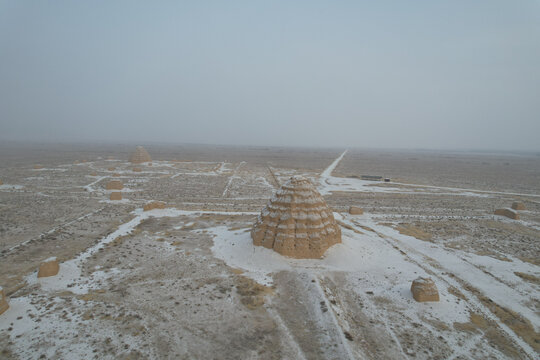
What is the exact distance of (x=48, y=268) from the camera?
→ 40.2 ft

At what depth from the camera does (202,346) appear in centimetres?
843

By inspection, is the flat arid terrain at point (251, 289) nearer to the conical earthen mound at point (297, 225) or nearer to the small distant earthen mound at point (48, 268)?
the small distant earthen mound at point (48, 268)

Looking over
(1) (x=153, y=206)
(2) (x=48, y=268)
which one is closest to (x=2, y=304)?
(2) (x=48, y=268)

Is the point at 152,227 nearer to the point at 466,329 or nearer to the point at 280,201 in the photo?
the point at 280,201

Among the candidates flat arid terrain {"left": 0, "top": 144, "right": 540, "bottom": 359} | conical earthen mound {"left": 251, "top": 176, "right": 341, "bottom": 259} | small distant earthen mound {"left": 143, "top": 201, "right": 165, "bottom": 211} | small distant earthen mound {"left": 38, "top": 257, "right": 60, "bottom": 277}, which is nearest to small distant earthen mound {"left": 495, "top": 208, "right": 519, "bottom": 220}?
flat arid terrain {"left": 0, "top": 144, "right": 540, "bottom": 359}

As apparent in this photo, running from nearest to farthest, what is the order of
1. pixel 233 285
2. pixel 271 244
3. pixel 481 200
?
pixel 233 285, pixel 271 244, pixel 481 200

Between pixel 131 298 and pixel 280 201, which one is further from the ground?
pixel 280 201

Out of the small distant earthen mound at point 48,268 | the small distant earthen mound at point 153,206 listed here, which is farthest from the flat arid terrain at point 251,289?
the small distant earthen mound at point 153,206

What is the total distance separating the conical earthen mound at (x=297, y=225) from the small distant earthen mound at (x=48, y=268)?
10000mm

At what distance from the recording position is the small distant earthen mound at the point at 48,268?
12.2m

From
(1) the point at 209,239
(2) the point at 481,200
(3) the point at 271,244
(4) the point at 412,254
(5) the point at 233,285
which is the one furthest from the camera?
(2) the point at 481,200

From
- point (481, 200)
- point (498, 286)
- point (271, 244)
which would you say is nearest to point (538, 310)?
point (498, 286)

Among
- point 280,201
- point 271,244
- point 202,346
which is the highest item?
point 280,201

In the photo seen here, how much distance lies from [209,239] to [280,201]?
5920 millimetres
